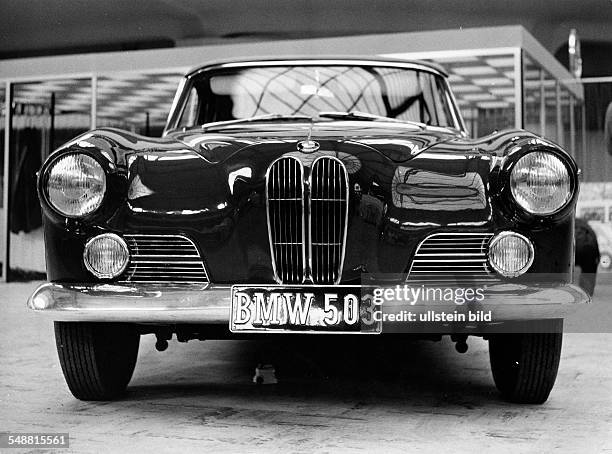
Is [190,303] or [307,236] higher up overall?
[307,236]

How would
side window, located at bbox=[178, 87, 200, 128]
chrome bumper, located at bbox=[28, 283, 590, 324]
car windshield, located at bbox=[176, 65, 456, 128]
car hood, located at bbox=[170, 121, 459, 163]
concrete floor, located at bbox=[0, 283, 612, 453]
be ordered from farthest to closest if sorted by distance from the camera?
side window, located at bbox=[178, 87, 200, 128]
car windshield, located at bbox=[176, 65, 456, 128]
car hood, located at bbox=[170, 121, 459, 163]
chrome bumper, located at bbox=[28, 283, 590, 324]
concrete floor, located at bbox=[0, 283, 612, 453]

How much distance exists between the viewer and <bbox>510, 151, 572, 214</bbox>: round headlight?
2.91 m

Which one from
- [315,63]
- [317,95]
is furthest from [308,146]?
[315,63]

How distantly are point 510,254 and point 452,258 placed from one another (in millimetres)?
192

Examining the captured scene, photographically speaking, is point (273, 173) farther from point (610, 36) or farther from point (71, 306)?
point (610, 36)

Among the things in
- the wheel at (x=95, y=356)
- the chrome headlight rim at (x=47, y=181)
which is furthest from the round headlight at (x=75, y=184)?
the wheel at (x=95, y=356)

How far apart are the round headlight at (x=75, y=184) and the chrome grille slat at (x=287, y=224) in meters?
0.59

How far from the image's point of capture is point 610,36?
1038 centimetres

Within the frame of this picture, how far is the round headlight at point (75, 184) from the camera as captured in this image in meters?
2.98

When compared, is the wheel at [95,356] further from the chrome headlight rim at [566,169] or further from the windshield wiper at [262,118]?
the chrome headlight rim at [566,169]

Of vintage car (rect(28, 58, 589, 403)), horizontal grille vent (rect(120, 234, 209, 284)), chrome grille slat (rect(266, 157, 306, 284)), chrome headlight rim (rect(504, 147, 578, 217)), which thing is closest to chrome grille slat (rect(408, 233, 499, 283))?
vintage car (rect(28, 58, 589, 403))

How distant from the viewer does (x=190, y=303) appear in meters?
2.86

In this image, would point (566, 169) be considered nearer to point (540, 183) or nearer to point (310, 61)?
point (540, 183)

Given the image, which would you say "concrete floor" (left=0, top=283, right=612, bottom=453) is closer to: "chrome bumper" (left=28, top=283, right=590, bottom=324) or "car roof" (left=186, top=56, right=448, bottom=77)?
"chrome bumper" (left=28, top=283, right=590, bottom=324)
